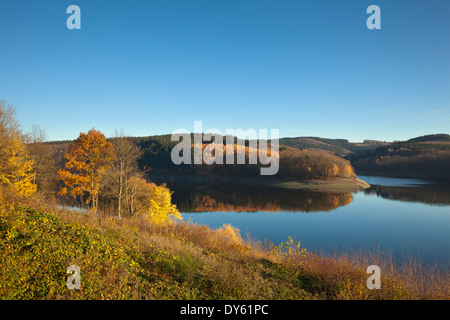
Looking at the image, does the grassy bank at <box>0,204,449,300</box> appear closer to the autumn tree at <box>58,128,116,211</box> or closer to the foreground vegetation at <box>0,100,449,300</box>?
the foreground vegetation at <box>0,100,449,300</box>

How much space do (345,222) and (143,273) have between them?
3633cm

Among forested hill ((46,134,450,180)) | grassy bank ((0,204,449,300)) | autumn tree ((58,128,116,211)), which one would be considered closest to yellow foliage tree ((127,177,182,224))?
autumn tree ((58,128,116,211))

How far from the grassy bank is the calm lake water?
943cm

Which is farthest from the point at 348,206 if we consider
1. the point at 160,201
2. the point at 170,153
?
the point at 170,153

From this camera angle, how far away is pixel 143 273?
6305 millimetres

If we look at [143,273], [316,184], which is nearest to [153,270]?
[143,273]

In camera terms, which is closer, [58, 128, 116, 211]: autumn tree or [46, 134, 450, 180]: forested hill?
[58, 128, 116, 211]: autumn tree

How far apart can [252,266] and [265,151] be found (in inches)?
4359

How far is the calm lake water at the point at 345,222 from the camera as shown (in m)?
25.3

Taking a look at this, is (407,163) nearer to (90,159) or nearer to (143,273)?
(90,159)

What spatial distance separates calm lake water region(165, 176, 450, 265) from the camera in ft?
82.9

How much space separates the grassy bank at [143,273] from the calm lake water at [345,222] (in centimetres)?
943

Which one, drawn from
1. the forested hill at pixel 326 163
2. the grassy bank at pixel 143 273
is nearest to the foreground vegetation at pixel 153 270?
the grassy bank at pixel 143 273
